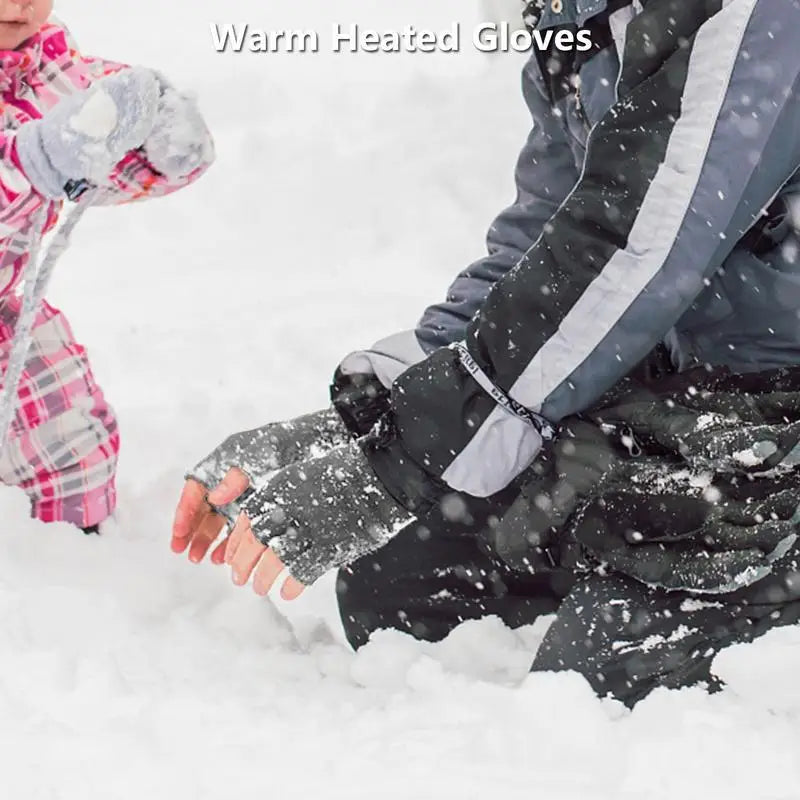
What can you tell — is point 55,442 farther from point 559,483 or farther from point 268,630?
point 559,483

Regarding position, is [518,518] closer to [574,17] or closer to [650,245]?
[650,245]

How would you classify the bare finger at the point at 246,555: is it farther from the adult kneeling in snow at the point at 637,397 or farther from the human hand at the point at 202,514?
the human hand at the point at 202,514

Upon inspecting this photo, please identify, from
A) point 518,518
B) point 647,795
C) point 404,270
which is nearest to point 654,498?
point 518,518

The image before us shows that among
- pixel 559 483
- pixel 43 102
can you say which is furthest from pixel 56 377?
pixel 559 483

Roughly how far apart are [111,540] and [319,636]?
0.48 metres

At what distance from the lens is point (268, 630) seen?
197 cm

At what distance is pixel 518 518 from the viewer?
5.55ft

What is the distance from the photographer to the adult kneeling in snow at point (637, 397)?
1499 millimetres

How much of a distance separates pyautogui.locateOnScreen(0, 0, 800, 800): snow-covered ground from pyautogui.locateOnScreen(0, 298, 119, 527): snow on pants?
13 cm

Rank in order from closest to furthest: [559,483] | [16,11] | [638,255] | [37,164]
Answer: [638,255] → [559,483] → [37,164] → [16,11]

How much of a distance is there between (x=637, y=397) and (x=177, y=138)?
108 centimetres

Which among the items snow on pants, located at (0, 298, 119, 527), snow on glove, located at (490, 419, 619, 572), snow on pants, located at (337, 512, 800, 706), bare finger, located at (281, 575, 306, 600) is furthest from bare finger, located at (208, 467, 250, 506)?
snow on pants, located at (0, 298, 119, 527)

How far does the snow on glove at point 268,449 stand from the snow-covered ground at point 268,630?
0.26 m

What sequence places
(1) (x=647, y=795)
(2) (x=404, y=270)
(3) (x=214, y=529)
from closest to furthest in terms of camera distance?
(1) (x=647, y=795), (3) (x=214, y=529), (2) (x=404, y=270)
